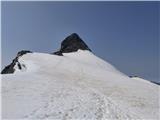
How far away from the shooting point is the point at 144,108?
2053 centimetres

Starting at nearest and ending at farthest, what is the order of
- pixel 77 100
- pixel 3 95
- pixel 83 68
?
pixel 3 95 → pixel 77 100 → pixel 83 68

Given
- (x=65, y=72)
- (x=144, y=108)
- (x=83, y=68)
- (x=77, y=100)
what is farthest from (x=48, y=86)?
(x=83, y=68)

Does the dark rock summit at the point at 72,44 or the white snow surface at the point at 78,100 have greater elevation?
the white snow surface at the point at 78,100

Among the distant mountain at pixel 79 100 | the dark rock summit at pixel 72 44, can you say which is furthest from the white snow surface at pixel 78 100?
the dark rock summit at pixel 72 44

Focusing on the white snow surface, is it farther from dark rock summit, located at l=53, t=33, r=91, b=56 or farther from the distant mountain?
dark rock summit, located at l=53, t=33, r=91, b=56

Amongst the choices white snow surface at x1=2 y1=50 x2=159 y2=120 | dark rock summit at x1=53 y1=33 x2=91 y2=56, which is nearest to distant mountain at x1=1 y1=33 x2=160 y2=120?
white snow surface at x1=2 y1=50 x2=159 y2=120

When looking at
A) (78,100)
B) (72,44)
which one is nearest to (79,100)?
(78,100)

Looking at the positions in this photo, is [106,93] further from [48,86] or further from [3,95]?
[3,95]

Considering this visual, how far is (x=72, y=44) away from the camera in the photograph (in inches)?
2377

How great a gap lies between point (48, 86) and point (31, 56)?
23385mm

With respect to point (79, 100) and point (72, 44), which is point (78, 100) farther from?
point (72, 44)

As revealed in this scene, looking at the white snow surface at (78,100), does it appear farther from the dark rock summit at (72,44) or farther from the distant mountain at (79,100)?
the dark rock summit at (72,44)

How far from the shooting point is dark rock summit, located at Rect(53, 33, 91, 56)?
56.8m

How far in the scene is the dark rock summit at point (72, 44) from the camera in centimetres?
5681
